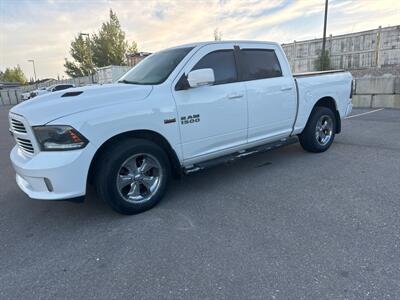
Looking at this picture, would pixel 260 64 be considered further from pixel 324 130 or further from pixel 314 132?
pixel 324 130

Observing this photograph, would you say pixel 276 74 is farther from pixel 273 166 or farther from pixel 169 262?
pixel 169 262

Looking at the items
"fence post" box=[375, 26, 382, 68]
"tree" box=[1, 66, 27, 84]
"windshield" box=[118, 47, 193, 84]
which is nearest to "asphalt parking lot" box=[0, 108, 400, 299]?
"windshield" box=[118, 47, 193, 84]

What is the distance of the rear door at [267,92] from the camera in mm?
4348

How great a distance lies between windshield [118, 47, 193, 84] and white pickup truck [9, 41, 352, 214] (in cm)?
2

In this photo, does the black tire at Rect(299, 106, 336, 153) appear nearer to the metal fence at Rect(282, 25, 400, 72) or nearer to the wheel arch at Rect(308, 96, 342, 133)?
the wheel arch at Rect(308, 96, 342, 133)

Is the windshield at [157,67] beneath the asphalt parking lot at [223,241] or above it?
above

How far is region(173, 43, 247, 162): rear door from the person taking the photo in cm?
369

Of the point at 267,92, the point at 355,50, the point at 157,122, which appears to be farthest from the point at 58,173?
the point at 355,50

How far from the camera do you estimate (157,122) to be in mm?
3430

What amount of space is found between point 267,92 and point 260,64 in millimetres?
476

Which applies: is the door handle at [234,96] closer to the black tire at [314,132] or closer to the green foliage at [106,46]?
the black tire at [314,132]

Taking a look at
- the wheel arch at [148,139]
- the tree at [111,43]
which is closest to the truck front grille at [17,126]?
the wheel arch at [148,139]

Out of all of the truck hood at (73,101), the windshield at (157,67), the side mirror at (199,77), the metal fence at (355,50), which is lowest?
the truck hood at (73,101)

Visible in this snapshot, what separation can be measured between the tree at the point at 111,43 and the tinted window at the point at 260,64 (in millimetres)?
37402
